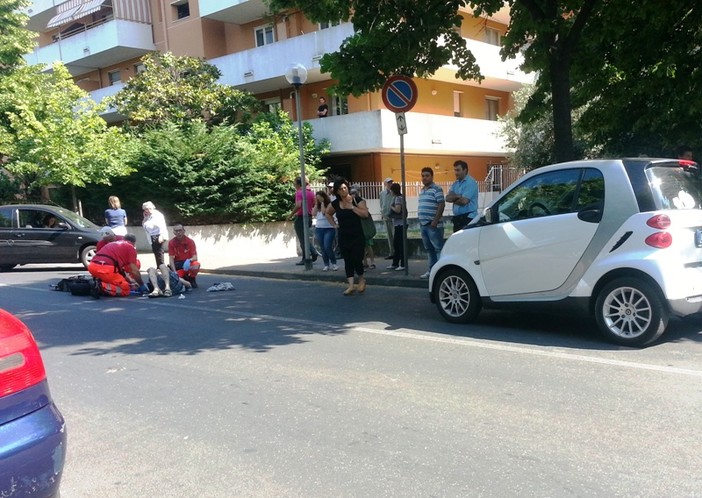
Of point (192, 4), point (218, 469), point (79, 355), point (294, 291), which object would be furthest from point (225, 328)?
point (192, 4)

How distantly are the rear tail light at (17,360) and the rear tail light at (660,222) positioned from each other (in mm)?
5040

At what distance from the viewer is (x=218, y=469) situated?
3.49 m

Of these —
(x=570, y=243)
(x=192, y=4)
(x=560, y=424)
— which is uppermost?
(x=192, y=4)

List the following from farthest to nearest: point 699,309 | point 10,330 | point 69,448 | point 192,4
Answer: point 192,4
point 699,309
point 69,448
point 10,330

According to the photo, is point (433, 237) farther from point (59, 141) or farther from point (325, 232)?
point (59, 141)

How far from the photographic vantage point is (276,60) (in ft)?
72.2

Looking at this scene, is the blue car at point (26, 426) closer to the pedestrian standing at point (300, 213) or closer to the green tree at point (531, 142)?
the pedestrian standing at point (300, 213)

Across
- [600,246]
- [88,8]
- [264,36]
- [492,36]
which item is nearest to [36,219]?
[600,246]

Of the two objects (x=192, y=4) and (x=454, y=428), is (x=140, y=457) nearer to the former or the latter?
Answer: (x=454, y=428)

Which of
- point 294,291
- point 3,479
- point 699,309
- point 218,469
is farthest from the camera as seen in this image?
point 294,291

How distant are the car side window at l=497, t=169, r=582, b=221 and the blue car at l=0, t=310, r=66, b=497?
499 cm

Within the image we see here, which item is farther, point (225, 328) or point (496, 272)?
point (225, 328)

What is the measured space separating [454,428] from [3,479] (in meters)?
2.64

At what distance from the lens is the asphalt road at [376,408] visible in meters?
3.30
